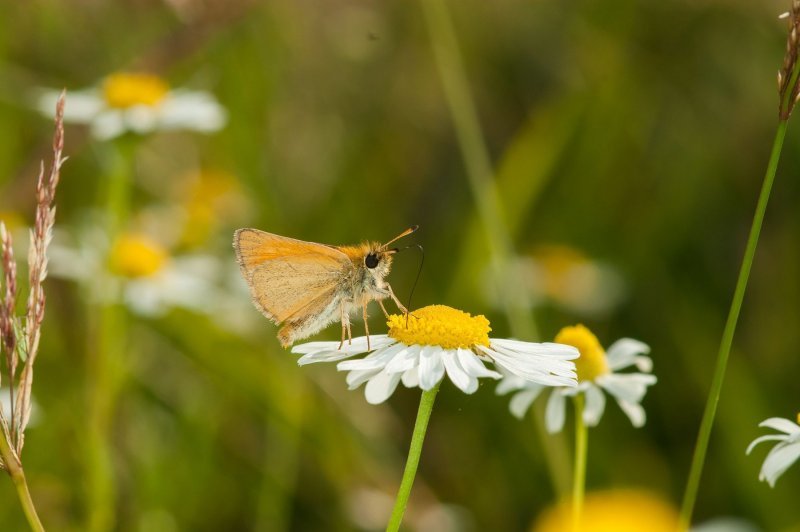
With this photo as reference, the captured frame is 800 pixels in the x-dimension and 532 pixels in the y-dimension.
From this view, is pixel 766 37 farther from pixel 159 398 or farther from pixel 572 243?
pixel 159 398

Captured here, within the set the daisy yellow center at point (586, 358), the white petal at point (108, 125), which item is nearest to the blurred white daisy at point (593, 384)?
the daisy yellow center at point (586, 358)

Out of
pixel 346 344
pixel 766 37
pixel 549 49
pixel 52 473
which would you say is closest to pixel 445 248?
pixel 549 49

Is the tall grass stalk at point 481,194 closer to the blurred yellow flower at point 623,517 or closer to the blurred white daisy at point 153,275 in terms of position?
the blurred yellow flower at point 623,517

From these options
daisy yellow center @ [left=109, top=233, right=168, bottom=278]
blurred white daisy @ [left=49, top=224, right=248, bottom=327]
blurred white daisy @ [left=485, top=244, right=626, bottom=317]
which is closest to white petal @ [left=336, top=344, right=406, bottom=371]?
blurred white daisy @ [left=49, top=224, right=248, bottom=327]

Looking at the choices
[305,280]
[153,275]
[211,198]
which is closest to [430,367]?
[305,280]

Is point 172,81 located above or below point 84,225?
above

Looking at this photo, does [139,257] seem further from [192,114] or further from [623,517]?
[623,517]

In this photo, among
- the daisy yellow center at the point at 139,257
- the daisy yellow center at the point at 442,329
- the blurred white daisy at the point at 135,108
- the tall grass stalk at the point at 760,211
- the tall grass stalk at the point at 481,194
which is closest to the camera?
the tall grass stalk at the point at 760,211
